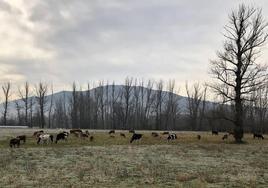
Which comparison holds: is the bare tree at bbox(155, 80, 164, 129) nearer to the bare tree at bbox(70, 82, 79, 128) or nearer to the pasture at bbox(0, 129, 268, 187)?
the bare tree at bbox(70, 82, 79, 128)

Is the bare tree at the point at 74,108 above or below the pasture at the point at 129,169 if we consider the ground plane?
above

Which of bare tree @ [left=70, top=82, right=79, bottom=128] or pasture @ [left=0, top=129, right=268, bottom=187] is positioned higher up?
bare tree @ [left=70, top=82, right=79, bottom=128]

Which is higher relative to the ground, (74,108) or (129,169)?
(74,108)

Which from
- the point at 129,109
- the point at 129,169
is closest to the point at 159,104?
the point at 129,109

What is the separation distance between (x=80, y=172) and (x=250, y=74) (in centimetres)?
3661

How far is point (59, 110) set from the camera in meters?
172

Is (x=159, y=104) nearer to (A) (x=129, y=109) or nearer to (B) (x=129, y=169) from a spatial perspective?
(A) (x=129, y=109)

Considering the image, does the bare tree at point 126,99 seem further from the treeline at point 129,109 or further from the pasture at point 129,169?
the pasture at point 129,169

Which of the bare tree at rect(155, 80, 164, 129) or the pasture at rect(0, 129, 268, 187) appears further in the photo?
the bare tree at rect(155, 80, 164, 129)

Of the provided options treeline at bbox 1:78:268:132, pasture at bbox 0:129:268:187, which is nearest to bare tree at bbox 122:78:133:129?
treeline at bbox 1:78:268:132

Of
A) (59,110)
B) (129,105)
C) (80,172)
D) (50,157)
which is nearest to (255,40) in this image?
(50,157)

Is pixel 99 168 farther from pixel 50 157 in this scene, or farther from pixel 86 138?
pixel 86 138

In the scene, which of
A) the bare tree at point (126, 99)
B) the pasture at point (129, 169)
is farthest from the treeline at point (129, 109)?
the pasture at point (129, 169)

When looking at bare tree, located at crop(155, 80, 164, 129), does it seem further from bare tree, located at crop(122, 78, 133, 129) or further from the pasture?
the pasture
